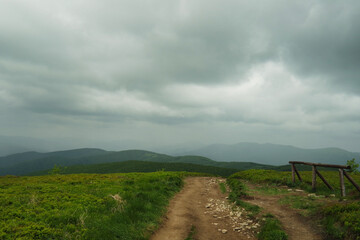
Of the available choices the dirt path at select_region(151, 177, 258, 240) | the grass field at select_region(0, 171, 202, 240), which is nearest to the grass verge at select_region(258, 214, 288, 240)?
the dirt path at select_region(151, 177, 258, 240)

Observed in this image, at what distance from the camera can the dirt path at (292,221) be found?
824 cm

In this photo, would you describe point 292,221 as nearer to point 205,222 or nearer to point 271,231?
point 271,231

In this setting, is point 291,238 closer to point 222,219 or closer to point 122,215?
point 222,219

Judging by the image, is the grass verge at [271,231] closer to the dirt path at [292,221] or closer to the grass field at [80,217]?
the dirt path at [292,221]

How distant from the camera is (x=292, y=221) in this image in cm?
981

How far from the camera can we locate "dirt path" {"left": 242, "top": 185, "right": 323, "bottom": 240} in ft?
27.0

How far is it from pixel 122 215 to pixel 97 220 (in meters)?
1.35

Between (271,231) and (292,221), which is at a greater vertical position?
(271,231)

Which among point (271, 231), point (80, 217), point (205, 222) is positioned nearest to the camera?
point (271, 231)

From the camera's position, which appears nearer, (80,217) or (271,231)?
(271,231)

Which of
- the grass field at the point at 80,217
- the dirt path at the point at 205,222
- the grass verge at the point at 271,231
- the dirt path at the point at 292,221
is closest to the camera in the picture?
the grass field at the point at 80,217

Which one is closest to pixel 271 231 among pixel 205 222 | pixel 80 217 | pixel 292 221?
pixel 292 221

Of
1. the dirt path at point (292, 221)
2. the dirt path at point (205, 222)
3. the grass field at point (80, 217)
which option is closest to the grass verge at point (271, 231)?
the dirt path at point (292, 221)

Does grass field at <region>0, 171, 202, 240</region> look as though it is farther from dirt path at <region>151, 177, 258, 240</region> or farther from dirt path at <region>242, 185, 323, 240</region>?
dirt path at <region>242, 185, 323, 240</region>
